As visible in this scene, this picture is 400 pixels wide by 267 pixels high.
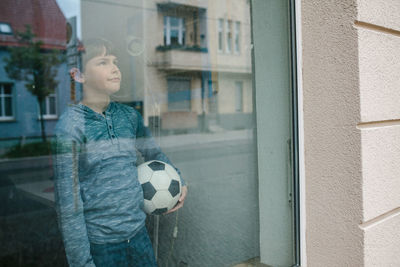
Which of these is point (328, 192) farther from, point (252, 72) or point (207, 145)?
point (207, 145)

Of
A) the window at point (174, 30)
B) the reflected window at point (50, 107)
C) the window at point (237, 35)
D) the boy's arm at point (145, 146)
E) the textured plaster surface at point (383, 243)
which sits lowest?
the textured plaster surface at point (383, 243)

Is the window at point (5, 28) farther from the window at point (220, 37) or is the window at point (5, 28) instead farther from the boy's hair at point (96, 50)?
the window at point (220, 37)

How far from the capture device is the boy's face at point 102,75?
175 centimetres

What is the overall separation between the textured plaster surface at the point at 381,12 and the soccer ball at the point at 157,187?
4.56 feet

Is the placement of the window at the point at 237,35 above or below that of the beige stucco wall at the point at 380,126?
above

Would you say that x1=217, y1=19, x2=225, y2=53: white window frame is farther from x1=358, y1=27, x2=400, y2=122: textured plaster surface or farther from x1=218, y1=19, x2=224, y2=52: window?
x1=358, y1=27, x2=400, y2=122: textured plaster surface

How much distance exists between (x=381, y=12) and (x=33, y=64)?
12.1 feet

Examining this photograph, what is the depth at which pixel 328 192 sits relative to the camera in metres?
1.79

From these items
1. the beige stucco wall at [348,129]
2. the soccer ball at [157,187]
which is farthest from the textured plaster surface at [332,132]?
the soccer ball at [157,187]

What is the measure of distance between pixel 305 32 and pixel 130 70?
129 cm

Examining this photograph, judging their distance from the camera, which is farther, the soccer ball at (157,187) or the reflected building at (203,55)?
the reflected building at (203,55)

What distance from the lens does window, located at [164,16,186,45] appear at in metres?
3.97

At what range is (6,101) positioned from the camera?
8.96 ft

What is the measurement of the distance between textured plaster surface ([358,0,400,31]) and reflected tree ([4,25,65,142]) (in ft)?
8.51
